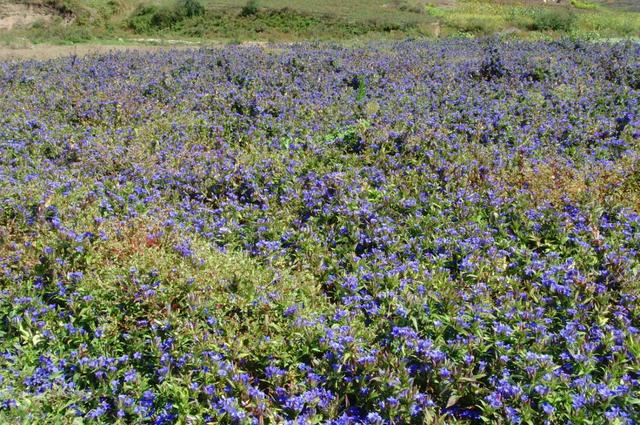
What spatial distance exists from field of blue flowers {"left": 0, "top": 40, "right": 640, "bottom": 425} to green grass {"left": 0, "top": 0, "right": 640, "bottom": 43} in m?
23.9

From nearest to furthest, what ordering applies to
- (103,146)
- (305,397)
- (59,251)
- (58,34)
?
(305,397)
(59,251)
(103,146)
(58,34)

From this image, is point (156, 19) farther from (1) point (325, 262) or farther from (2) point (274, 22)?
(1) point (325, 262)

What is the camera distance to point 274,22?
34719 mm

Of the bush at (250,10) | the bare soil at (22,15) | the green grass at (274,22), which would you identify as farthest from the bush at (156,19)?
the bare soil at (22,15)

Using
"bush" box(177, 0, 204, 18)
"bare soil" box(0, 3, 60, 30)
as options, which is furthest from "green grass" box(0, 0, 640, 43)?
"bare soil" box(0, 3, 60, 30)

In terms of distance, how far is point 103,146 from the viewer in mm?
7352

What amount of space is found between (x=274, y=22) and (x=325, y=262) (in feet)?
106

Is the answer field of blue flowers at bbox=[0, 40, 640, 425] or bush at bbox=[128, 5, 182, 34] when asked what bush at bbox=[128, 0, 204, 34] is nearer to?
bush at bbox=[128, 5, 182, 34]

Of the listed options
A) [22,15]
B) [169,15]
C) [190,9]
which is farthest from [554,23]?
[22,15]

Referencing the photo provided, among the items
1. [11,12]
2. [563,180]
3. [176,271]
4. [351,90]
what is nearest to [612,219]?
[563,180]

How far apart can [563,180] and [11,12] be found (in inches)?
1474

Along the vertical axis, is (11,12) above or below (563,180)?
above

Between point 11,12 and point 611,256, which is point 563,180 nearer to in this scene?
point 611,256

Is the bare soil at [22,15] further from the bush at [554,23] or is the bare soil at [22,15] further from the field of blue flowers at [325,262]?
the field of blue flowers at [325,262]
